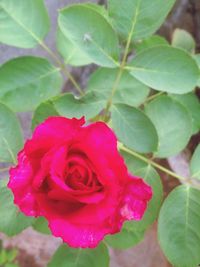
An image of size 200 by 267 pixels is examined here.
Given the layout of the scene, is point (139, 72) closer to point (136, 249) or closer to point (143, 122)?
point (143, 122)

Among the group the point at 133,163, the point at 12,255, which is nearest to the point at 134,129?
the point at 133,163

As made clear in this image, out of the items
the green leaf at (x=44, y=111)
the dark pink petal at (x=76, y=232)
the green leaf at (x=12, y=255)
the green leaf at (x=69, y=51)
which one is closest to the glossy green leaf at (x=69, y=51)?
the green leaf at (x=69, y=51)

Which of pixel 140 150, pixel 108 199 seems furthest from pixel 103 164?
pixel 140 150

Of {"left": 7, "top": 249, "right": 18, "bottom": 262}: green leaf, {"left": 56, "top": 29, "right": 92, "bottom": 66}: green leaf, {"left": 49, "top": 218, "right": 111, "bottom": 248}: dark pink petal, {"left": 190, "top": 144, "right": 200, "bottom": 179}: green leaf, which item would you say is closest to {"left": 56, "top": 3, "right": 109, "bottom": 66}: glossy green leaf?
{"left": 56, "top": 29, "right": 92, "bottom": 66}: green leaf

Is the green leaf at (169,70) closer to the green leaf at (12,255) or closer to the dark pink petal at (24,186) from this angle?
the dark pink petal at (24,186)

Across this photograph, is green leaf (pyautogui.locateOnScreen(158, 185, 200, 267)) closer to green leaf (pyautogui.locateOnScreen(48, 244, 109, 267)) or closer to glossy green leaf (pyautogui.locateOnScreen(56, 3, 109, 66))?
green leaf (pyautogui.locateOnScreen(48, 244, 109, 267))

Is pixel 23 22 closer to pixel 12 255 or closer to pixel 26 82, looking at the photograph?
pixel 26 82
